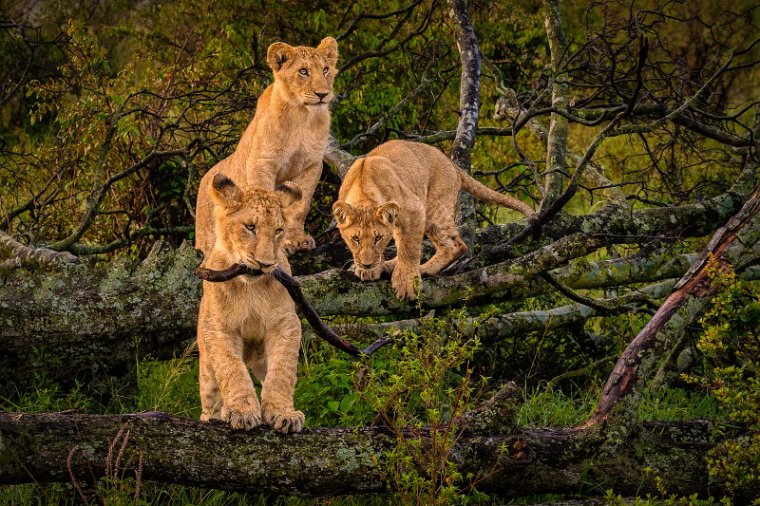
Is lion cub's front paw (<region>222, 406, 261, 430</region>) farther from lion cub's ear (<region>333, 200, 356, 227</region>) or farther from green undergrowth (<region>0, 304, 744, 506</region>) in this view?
lion cub's ear (<region>333, 200, 356, 227</region>)

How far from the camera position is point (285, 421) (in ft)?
14.5

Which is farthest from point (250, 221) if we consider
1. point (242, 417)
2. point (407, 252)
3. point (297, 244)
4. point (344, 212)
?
point (297, 244)

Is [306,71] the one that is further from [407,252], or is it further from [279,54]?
[407,252]

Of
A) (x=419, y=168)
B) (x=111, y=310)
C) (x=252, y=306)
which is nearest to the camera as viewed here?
(x=252, y=306)

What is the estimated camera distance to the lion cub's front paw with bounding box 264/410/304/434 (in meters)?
4.40

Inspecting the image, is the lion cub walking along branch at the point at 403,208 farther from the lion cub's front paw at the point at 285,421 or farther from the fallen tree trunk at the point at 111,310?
the lion cub's front paw at the point at 285,421

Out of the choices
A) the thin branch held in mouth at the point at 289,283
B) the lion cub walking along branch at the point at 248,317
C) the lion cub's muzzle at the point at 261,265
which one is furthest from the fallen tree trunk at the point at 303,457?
the lion cub's muzzle at the point at 261,265

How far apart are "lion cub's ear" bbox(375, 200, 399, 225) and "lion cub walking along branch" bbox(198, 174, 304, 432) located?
1.74m

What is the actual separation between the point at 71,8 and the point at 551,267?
43.3 ft

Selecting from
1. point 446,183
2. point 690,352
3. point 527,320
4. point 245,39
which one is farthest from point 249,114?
point 690,352

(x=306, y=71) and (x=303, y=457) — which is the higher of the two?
(x=306, y=71)

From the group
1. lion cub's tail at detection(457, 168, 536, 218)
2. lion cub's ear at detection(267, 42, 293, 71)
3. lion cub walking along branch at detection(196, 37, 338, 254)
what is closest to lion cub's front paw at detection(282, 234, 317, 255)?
lion cub walking along branch at detection(196, 37, 338, 254)

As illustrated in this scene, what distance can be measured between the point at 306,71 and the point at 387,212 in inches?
48.2

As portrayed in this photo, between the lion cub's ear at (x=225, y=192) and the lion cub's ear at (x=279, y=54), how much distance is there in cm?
260
